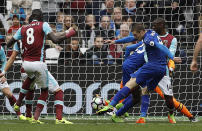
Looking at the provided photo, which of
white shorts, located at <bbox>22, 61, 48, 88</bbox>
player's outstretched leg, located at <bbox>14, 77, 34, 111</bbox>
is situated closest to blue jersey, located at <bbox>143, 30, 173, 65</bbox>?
white shorts, located at <bbox>22, 61, 48, 88</bbox>

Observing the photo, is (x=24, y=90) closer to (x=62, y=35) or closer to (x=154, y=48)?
(x=62, y=35)

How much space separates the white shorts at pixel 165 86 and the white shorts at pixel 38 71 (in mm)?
2485

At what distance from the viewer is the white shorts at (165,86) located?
1054 centimetres

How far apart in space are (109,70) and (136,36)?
2.78 meters

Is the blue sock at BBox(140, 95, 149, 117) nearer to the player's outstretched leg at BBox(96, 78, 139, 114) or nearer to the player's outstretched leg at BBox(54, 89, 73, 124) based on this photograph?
the player's outstretched leg at BBox(96, 78, 139, 114)

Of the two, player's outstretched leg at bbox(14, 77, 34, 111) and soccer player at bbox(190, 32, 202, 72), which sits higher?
soccer player at bbox(190, 32, 202, 72)

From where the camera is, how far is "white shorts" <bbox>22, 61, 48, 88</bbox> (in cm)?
945

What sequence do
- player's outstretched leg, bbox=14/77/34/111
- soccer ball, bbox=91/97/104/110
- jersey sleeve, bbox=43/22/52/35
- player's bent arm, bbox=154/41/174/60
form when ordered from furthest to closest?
player's outstretched leg, bbox=14/77/34/111 < soccer ball, bbox=91/97/104/110 < player's bent arm, bbox=154/41/174/60 < jersey sleeve, bbox=43/22/52/35

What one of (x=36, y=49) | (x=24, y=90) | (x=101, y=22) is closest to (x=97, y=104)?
(x=24, y=90)

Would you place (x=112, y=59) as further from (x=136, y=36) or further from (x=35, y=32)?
(x=35, y=32)

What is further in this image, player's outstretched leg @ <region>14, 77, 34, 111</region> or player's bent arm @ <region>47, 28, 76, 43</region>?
player's outstretched leg @ <region>14, 77, 34, 111</region>

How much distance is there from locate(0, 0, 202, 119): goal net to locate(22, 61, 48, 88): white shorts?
2.81 m

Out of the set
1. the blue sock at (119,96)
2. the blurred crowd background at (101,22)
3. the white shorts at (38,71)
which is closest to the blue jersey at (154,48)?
the blue sock at (119,96)

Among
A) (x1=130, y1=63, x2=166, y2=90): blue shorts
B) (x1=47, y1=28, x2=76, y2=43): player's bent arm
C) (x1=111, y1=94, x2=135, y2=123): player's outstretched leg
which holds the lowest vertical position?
(x1=111, y1=94, x2=135, y2=123): player's outstretched leg
